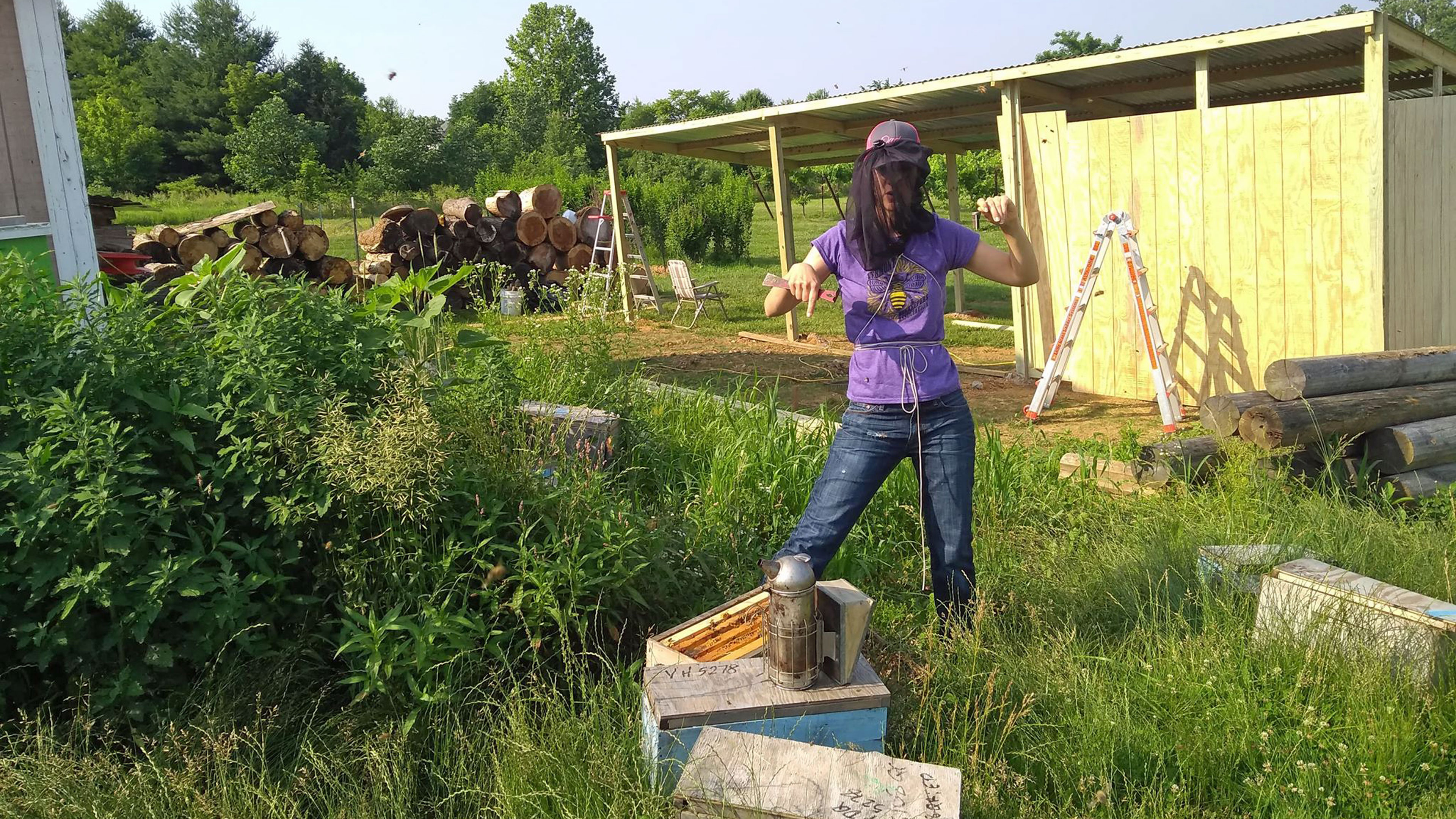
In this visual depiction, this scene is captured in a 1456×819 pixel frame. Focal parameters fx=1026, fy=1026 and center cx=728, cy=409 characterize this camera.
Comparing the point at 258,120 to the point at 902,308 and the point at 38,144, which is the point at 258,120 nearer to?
the point at 38,144

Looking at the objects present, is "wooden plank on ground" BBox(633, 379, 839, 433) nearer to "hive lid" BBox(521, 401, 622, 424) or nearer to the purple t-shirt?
"hive lid" BBox(521, 401, 622, 424)

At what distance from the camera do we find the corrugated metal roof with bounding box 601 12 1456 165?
7590 mm

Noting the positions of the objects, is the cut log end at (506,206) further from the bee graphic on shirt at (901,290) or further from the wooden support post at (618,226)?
the bee graphic on shirt at (901,290)

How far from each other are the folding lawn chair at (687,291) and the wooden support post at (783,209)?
1.57 meters

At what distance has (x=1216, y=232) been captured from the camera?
786 centimetres

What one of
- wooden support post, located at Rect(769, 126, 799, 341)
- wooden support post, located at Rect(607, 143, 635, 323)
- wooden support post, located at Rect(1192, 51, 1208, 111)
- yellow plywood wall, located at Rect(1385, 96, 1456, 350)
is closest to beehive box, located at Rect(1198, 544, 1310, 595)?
yellow plywood wall, located at Rect(1385, 96, 1456, 350)

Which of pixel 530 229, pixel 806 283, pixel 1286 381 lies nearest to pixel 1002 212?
pixel 806 283

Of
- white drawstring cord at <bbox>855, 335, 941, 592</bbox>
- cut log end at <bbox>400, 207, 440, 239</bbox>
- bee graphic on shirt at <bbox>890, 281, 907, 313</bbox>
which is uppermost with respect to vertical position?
cut log end at <bbox>400, 207, 440, 239</bbox>

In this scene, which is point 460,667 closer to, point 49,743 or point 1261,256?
point 49,743

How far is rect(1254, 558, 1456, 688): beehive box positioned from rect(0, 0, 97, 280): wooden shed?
5934mm

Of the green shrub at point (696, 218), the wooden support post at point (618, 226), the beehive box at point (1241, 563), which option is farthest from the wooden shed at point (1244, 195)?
the green shrub at point (696, 218)

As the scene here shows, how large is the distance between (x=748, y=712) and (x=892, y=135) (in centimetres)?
190

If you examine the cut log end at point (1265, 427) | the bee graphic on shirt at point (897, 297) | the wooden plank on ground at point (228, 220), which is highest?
the wooden plank on ground at point (228, 220)

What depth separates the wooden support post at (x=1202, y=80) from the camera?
7.70 meters
